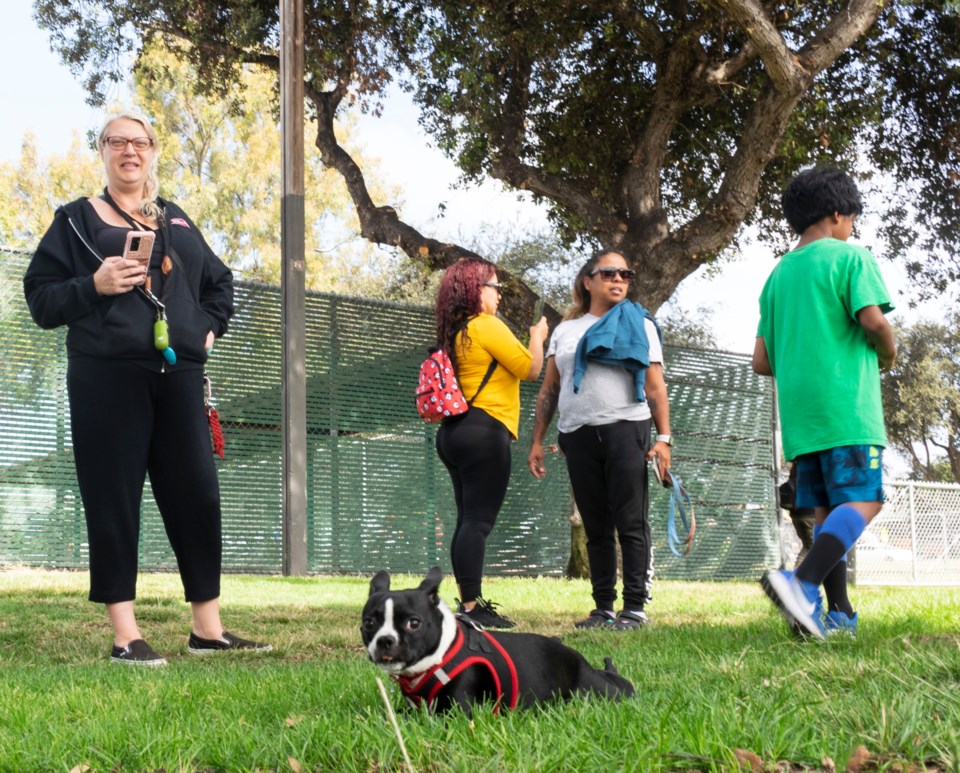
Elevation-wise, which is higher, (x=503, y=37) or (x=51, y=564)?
(x=503, y=37)

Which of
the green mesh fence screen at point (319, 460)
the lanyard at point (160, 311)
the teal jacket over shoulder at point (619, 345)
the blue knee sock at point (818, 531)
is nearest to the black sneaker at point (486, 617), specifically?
the teal jacket over shoulder at point (619, 345)

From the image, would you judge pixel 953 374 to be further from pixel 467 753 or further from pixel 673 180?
pixel 467 753

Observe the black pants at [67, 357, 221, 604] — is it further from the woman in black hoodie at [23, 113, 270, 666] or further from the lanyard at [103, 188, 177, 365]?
the lanyard at [103, 188, 177, 365]

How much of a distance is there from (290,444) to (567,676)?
788 cm

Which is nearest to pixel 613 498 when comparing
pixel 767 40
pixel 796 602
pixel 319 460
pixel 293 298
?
pixel 796 602

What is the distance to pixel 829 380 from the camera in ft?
14.8

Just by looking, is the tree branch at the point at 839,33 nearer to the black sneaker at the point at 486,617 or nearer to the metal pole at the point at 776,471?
the metal pole at the point at 776,471

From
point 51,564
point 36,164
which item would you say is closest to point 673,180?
point 51,564

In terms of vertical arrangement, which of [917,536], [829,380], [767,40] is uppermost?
[767,40]

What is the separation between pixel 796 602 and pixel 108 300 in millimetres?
3100

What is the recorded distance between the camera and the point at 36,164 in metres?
34.0

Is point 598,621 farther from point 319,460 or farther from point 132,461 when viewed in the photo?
point 319,460

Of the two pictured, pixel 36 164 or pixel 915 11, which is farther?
pixel 36 164

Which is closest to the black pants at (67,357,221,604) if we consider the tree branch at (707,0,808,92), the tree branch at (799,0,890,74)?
the tree branch at (707,0,808,92)
